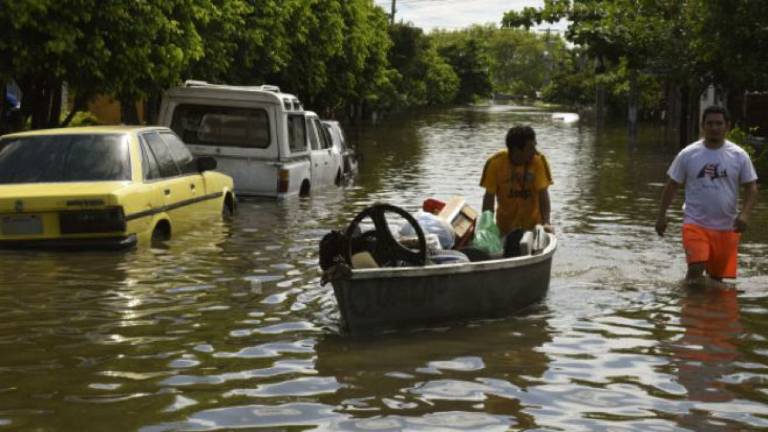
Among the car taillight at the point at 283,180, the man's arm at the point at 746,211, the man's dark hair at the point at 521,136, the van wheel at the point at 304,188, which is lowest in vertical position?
the van wheel at the point at 304,188

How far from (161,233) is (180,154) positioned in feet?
4.37

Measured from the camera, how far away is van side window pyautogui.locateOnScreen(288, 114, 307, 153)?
63.5 ft

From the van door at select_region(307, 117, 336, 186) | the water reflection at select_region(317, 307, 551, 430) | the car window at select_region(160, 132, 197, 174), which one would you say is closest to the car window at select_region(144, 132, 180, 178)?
the car window at select_region(160, 132, 197, 174)

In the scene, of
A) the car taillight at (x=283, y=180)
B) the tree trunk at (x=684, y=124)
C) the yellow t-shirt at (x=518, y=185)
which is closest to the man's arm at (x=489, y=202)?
the yellow t-shirt at (x=518, y=185)

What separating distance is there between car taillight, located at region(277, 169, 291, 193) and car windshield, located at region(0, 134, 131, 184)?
222 inches

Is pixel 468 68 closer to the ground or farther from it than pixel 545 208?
farther from it

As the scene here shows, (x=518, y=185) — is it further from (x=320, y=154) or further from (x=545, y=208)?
(x=320, y=154)

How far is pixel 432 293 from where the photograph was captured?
29.8 ft

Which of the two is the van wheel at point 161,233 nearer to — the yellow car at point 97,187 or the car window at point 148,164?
the yellow car at point 97,187

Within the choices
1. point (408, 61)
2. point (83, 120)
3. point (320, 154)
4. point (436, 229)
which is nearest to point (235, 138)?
point (320, 154)

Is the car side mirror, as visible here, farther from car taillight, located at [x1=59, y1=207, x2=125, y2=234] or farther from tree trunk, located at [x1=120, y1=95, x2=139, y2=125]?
tree trunk, located at [x1=120, y1=95, x2=139, y2=125]


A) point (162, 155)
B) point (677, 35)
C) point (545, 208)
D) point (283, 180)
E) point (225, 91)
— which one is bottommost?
point (283, 180)

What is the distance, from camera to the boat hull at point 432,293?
8648 mm

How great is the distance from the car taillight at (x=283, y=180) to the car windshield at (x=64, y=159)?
5.65 meters
